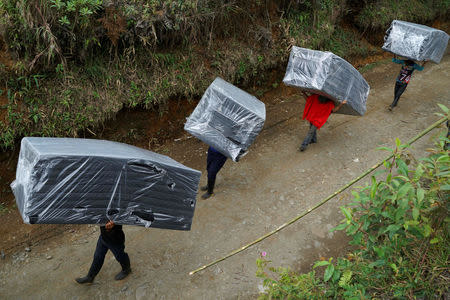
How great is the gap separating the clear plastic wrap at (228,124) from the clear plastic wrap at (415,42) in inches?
151

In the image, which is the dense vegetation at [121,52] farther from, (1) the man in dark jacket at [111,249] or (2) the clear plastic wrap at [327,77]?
(1) the man in dark jacket at [111,249]

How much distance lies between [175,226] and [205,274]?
3.71 ft

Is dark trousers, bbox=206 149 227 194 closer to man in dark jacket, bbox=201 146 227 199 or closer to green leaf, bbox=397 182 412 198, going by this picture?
man in dark jacket, bbox=201 146 227 199

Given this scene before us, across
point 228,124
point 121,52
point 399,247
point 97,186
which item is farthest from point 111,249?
point 121,52

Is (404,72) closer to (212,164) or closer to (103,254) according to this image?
(212,164)

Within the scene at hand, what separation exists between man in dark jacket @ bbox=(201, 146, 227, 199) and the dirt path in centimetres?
17

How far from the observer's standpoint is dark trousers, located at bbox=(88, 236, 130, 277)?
11.2 feet

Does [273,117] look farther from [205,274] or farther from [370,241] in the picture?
[370,241]

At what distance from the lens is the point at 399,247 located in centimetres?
240

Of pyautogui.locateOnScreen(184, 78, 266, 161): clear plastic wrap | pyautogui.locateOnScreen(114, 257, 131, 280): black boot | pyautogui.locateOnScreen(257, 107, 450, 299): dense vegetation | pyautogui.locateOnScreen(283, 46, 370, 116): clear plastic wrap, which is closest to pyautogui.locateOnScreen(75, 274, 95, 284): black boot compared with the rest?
pyautogui.locateOnScreen(114, 257, 131, 280): black boot

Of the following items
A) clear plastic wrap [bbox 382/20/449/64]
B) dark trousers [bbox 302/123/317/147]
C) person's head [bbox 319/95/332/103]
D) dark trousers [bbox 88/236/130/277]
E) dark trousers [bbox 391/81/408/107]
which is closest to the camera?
dark trousers [bbox 88/236/130/277]

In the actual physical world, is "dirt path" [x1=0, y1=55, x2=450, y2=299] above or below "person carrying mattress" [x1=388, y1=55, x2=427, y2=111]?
below

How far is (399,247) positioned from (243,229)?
2278 mm

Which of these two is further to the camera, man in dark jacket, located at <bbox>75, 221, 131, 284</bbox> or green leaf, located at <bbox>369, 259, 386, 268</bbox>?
man in dark jacket, located at <bbox>75, 221, 131, 284</bbox>
